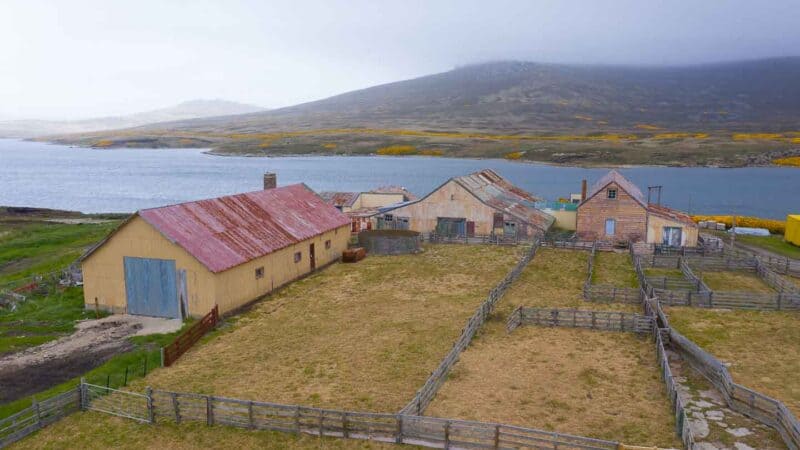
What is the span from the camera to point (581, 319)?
26.8m

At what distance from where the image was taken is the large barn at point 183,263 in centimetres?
2803

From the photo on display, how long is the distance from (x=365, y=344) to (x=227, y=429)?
26.9 feet

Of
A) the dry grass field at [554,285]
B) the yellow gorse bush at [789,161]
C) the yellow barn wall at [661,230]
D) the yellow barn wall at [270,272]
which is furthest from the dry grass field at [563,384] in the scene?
the yellow gorse bush at [789,161]

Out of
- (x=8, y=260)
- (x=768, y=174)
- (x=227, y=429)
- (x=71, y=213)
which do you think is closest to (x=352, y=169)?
(x=71, y=213)

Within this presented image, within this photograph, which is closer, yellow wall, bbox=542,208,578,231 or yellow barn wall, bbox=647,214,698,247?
yellow barn wall, bbox=647,214,698,247

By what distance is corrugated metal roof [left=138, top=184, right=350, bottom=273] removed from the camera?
28.6 m

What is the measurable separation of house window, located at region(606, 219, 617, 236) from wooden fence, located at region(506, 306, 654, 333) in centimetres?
2254

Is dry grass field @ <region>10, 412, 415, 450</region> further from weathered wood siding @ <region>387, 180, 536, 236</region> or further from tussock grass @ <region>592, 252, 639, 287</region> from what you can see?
weathered wood siding @ <region>387, 180, 536, 236</region>

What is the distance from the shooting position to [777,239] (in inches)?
2064

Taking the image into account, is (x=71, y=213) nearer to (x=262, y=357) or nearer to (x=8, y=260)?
(x=8, y=260)

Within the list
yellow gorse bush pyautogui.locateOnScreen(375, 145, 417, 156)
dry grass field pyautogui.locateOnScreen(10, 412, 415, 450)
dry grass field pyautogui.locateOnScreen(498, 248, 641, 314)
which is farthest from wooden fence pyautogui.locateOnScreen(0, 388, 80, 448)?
yellow gorse bush pyautogui.locateOnScreen(375, 145, 417, 156)

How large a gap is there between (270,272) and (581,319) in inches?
657

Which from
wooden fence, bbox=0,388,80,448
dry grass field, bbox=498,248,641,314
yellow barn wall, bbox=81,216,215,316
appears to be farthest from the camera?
dry grass field, bbox=498,248,641,314

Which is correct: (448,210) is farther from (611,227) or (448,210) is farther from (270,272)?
(270,272)
